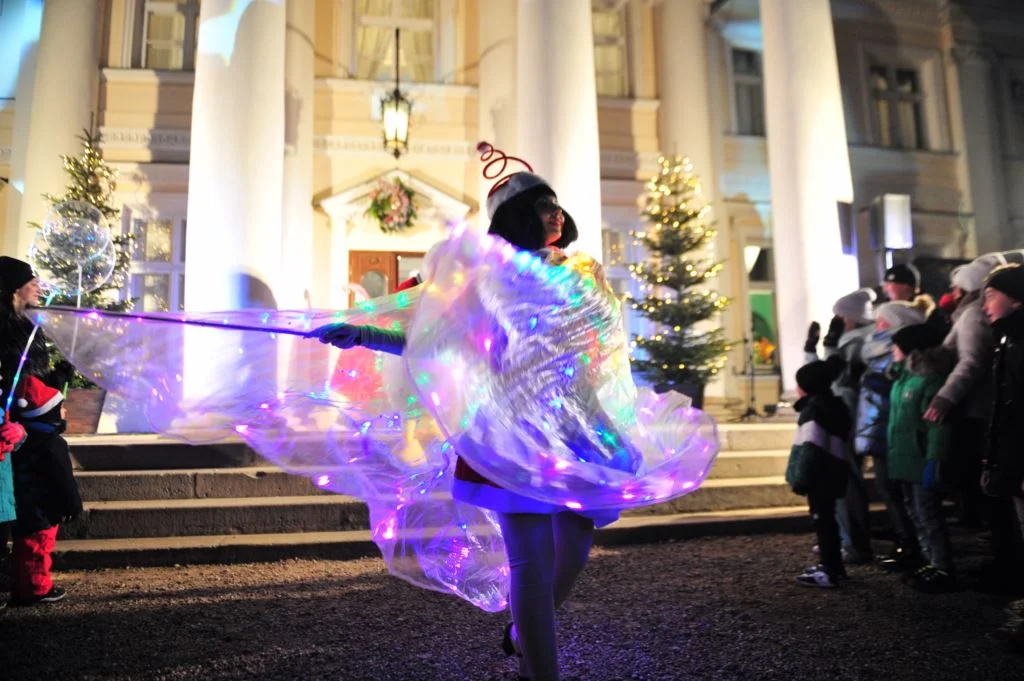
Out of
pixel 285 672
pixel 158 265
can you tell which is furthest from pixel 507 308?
pixel 158 265

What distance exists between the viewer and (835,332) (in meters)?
6.16

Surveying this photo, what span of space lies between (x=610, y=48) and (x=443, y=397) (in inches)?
490

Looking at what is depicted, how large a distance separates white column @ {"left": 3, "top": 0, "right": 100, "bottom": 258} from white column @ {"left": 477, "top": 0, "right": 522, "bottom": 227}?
241 inches

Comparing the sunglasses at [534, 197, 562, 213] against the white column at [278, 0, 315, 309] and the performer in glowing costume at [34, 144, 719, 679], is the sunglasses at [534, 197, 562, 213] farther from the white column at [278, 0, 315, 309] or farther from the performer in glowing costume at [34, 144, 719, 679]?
the white column at [278, 0, 315, 309]

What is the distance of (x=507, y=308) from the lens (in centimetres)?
235

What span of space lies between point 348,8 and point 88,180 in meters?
5.11

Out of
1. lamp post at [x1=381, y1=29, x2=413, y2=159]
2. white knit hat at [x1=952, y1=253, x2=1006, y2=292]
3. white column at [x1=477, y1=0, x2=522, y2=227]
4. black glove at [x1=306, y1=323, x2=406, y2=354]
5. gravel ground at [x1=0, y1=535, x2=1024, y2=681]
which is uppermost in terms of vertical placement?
white column at [x1=477, y1=0, x2=522, y2=227]

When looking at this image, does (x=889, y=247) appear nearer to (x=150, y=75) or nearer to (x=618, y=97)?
(x=618, y=97)

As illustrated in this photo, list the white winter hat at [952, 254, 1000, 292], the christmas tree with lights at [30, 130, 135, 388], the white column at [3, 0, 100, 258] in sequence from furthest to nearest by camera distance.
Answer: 1. the white column at [3, 0, 100, 258]
2. the christmas tree with lights at [30, 130, 135, 388]
3. the white winter hat at [952, 254, 1000, 292]

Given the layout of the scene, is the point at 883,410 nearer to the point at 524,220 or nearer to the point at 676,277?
the point at 524,220

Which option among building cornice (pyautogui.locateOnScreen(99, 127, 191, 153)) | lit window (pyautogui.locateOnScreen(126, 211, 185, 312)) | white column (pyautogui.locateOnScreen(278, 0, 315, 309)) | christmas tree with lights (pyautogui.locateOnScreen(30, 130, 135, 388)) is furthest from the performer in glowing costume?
building cornice (pyautogui.locateOnScreen(99, 127, 191, 153))

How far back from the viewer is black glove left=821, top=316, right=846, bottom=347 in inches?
239

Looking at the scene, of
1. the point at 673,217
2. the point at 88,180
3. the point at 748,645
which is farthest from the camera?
the point at 673,217

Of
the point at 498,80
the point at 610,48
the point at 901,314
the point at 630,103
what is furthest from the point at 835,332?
the point at 610,48
